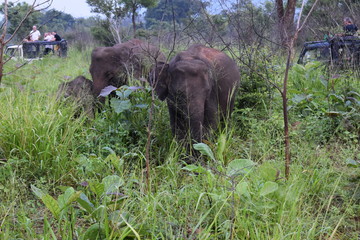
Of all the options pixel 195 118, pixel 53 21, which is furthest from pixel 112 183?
pixel 53 21

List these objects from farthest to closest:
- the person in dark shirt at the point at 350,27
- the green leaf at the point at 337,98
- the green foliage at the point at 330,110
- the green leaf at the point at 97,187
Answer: the person in dark shirt at the point at 350,27 < the green leaf at the point at 337,98 < the green foliage at the point at 330,110 < the green leaf at the point at 97,187

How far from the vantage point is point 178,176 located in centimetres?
400

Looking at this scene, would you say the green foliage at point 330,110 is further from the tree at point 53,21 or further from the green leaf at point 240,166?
the tree at point 53,21

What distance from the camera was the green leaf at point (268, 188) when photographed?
2922 millimetres

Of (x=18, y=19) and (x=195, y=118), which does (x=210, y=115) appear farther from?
(x=18, y=19)

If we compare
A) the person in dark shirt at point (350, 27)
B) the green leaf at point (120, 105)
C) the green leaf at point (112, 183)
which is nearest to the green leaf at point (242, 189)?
the green leaf at point (112, 183)

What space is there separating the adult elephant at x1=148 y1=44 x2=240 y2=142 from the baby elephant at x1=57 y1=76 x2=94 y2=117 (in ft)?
4.25

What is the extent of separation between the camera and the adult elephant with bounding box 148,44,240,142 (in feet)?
14.8

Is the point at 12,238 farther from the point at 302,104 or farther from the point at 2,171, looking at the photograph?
the point at 302,104

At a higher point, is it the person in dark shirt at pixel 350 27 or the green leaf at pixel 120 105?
the person in dark shirt at pixel 350 27

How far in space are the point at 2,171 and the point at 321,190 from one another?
267 cm

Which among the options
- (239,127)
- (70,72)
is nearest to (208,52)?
(239,127)

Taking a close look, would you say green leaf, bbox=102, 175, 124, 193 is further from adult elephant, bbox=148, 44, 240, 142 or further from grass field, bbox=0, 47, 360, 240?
adult elephant, bbox=148, 44, 240, 142

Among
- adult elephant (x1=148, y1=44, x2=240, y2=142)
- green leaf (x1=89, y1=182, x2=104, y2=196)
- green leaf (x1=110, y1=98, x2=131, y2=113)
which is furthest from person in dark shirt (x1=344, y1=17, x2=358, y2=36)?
green leaf (x1=89, y1=182, x2=104, y2=196)
